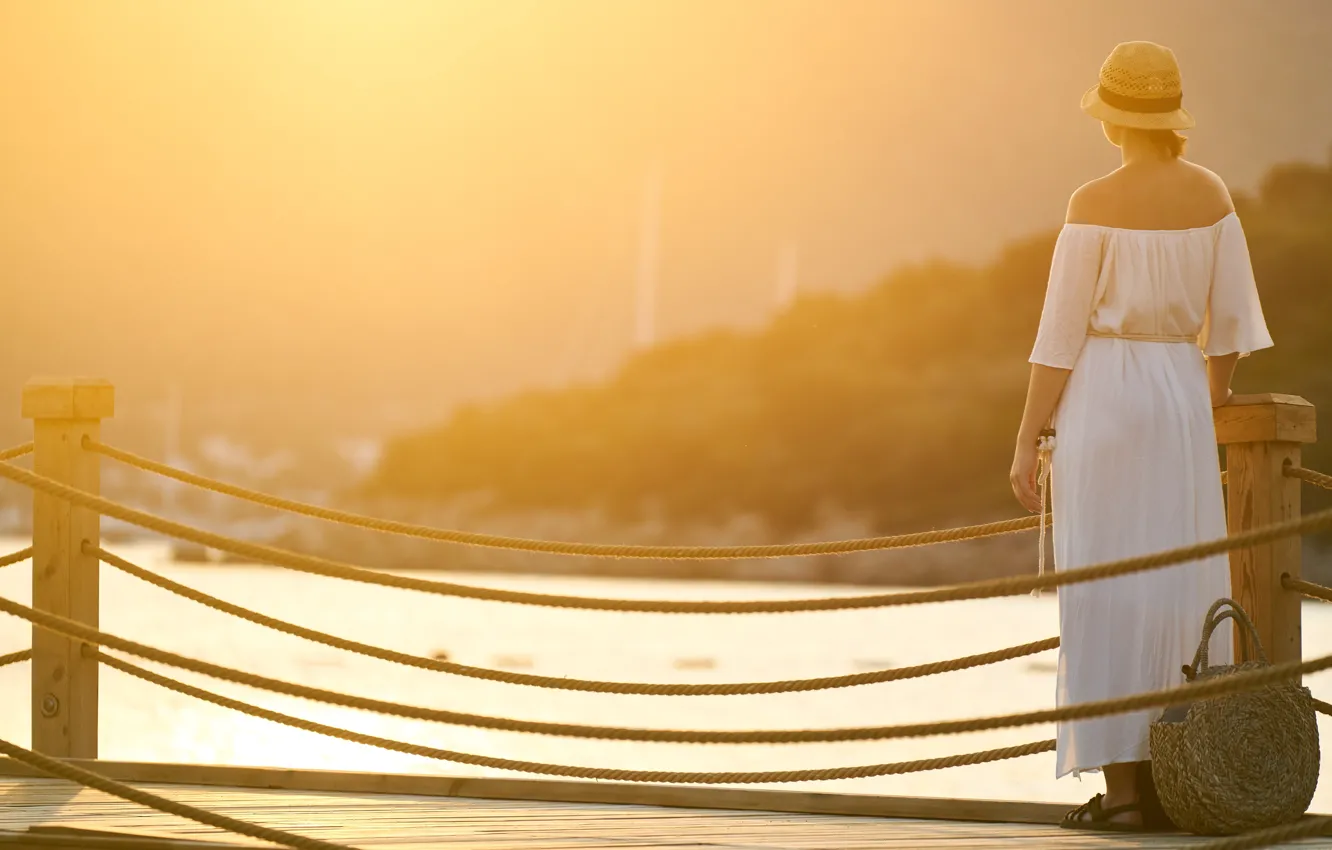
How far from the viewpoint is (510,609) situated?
1913 inches

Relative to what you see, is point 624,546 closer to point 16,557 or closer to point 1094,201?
point 1094,201

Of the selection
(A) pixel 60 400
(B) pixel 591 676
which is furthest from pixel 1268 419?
(B) pixel 591 676

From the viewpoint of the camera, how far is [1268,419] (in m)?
3.36

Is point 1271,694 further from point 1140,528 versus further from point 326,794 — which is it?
point 326,794

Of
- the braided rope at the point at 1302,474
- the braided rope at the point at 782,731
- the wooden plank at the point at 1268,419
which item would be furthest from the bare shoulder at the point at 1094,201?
the braided rope at the point at 782,731

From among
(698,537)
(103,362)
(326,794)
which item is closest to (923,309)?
(698,537)

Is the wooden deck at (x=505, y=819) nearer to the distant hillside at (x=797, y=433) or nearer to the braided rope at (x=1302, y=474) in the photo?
the braided rope at (x=1302, y=474)

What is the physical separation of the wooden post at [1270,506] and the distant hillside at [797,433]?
46.3 meters

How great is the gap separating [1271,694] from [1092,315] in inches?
33.4

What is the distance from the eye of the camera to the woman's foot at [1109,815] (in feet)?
10.8

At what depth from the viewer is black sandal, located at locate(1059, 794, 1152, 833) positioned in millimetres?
3270

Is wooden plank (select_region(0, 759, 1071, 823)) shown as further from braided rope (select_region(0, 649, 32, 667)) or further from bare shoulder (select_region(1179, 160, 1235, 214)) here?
bare shoulder (select_region(1179, 160, 1235, 214))

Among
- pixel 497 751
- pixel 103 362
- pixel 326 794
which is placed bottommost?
pixel 497 751

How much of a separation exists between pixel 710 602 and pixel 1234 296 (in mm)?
1301
